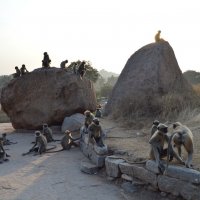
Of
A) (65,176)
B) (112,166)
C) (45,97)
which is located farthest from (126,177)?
(45,97)

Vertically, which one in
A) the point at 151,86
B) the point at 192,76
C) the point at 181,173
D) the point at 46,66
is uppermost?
the point at 192,76

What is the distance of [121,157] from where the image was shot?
10984 mm

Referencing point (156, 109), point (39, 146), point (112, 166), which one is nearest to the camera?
point (112, 166)

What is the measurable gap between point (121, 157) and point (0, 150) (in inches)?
196

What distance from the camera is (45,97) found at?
19.6m

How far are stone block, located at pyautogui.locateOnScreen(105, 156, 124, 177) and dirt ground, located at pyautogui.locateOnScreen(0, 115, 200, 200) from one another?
0.25 meters

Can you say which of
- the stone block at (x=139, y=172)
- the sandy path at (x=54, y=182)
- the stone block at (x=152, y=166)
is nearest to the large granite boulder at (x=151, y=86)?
the sandy path at (x=54, y=182)

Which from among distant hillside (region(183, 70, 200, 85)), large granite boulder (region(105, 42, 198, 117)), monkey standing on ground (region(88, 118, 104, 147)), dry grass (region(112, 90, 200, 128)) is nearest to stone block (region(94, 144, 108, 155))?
monkey standing on ground (region(88, 118, 104, 147))

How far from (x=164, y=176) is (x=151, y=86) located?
10423 mm

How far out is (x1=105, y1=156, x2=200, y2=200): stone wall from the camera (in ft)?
26.0

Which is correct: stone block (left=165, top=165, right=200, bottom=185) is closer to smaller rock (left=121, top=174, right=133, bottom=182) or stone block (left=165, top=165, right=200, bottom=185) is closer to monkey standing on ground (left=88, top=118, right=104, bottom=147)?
smaller rock (left=121, top=174, right=133, bottom=182)

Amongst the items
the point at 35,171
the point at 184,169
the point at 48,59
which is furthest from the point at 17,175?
the point at 48,59

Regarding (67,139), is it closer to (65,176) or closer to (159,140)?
(65,176)

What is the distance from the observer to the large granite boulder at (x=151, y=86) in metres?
17.7
